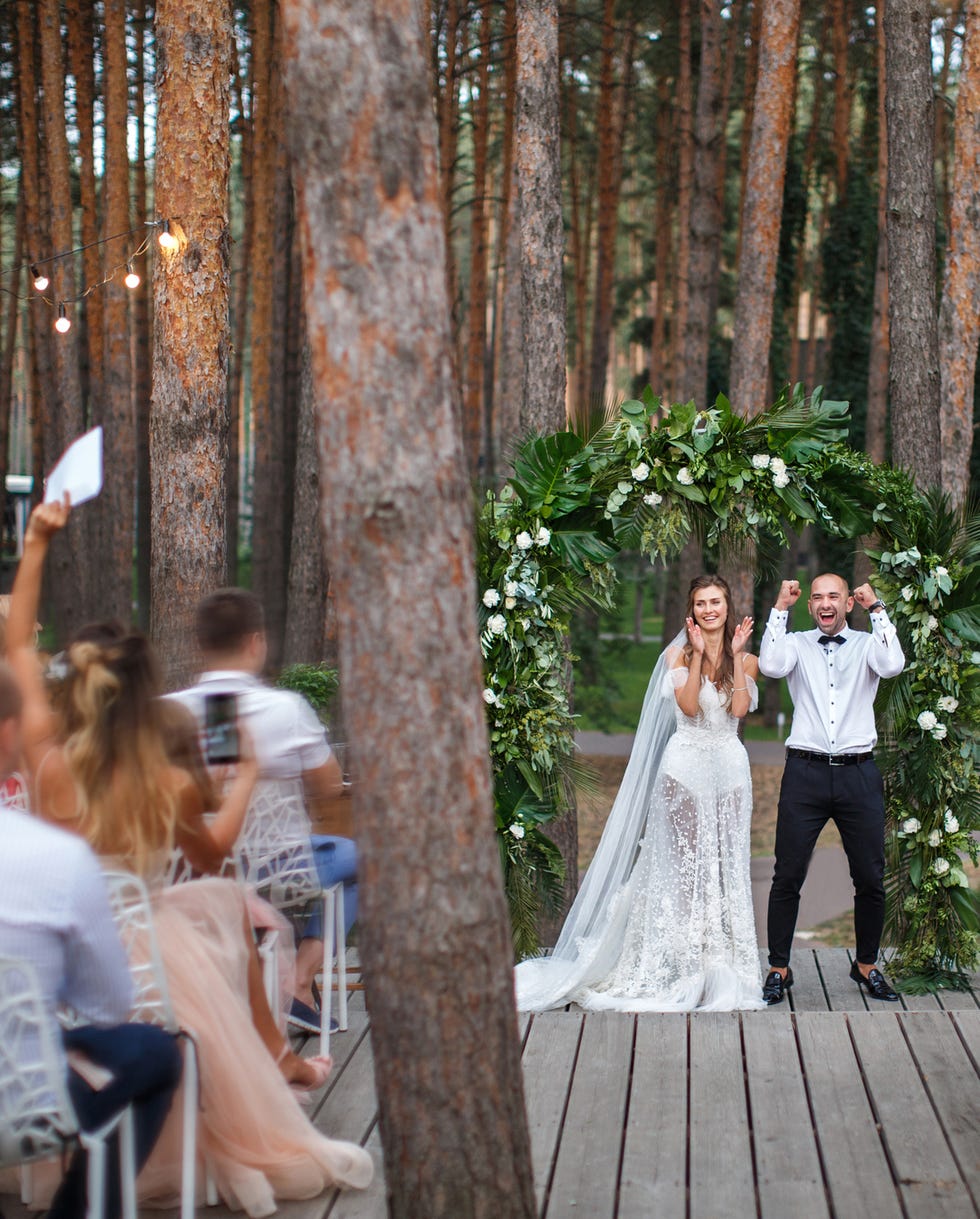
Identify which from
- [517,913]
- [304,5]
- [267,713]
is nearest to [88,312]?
[517,913]

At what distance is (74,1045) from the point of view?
11.3 ft

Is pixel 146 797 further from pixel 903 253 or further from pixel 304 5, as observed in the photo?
pixel 903 253

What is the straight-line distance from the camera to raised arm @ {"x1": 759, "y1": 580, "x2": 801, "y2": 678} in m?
6.39

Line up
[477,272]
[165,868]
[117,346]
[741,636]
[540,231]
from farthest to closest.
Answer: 1. [477,272]
2. [117,346]
3. [540,231]
4. [741,636]
5. [165,868]

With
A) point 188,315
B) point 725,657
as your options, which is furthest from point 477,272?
point 725,657

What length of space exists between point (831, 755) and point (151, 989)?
354 cm

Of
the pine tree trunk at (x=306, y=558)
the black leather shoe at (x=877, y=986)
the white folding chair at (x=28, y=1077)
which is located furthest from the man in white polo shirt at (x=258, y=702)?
the pine tree trunk at (x=306, y=558)

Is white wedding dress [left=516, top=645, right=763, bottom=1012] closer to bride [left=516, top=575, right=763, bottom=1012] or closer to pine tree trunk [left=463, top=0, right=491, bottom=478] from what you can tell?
bride [left=516, top=575, right=763, bottom=1012]

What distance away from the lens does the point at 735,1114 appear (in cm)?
477

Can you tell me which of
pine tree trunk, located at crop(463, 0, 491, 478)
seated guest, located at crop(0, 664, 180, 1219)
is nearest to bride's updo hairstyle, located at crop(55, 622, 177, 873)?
seated guest, located at crop(0, 664, 180, 1219)

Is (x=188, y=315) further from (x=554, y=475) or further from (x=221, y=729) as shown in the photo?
(x=221, y=729)

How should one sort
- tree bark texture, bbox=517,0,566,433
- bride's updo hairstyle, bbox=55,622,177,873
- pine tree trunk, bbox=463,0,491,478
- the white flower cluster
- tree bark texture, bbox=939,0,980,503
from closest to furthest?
bride's updo hairstyle, bbox=55,622,177,873
the white flower cluster
tree bark texture, bbox=517,0,566,433
tree bark texture, bbox=939,0,980,503
pine tree trunk, bbox=463,0,491,478

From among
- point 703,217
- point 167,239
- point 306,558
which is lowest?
point 306,558

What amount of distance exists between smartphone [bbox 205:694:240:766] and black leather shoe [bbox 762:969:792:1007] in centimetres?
311
